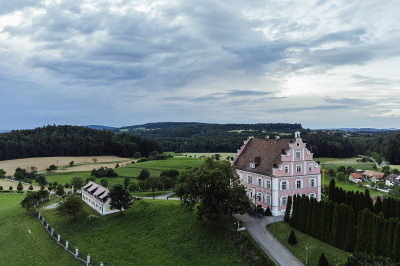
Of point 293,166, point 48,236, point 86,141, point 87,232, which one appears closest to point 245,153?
point 293,166

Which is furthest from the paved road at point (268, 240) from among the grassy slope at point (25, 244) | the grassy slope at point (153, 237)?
the grassy slope at point (25, 244)

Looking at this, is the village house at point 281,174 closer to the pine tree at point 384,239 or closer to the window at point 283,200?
the window at point 283,200

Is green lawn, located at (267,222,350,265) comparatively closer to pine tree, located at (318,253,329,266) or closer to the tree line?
Answer: pine tree, located at (318,253,329,266)

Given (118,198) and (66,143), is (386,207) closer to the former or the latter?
(118,198)

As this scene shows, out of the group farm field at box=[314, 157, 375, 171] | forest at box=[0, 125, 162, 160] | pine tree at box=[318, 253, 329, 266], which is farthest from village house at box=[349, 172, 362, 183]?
forest at box=[0, 125, 162, 160]

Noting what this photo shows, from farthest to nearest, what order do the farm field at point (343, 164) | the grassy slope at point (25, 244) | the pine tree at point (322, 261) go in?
1. the farm field at point (343, 164)
2. the grassy slope at point (25, 244)
3. the pine tree at point (322, 261)

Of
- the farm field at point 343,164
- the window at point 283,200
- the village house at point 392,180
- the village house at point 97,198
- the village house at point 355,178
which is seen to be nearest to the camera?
the window at point 283,200

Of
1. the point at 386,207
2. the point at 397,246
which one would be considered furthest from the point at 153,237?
the point at 386,207

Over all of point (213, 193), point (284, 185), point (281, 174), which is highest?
point (281, 174)
